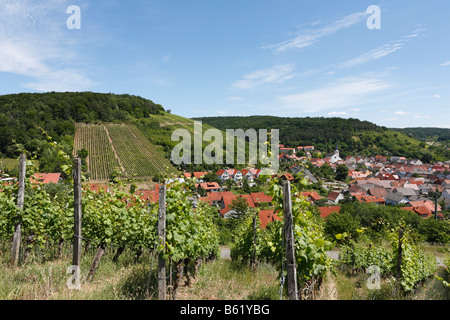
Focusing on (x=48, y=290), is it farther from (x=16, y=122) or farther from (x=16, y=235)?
(x=16, y=122)

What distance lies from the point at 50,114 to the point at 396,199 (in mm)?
92426

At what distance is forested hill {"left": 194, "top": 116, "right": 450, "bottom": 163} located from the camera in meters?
110

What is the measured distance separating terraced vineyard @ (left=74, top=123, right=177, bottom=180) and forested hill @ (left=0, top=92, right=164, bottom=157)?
4828mm

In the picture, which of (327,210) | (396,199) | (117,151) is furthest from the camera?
(117,151)

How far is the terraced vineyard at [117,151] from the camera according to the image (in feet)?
165

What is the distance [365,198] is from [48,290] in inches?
2266

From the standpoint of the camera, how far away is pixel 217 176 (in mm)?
65500

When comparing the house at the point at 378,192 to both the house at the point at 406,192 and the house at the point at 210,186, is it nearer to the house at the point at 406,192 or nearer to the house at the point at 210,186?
the house at the point at 406,192

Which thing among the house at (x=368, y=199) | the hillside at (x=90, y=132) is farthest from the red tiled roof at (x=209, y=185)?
the house at (x=368, y=199)

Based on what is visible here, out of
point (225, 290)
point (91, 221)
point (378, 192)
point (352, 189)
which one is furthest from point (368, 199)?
point (91, 221)

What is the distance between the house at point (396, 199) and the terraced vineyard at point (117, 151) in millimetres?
53857

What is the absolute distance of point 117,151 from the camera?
58812 millimetres

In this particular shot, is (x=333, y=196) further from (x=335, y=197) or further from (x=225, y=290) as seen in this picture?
(x=225, y=290)

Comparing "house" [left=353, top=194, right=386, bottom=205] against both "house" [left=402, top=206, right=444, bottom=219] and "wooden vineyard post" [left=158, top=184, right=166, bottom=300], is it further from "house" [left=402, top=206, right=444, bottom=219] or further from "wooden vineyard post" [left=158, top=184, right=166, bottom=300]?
"wooden vineyard post" [left=158, top=184, right=166, bottom=300]
